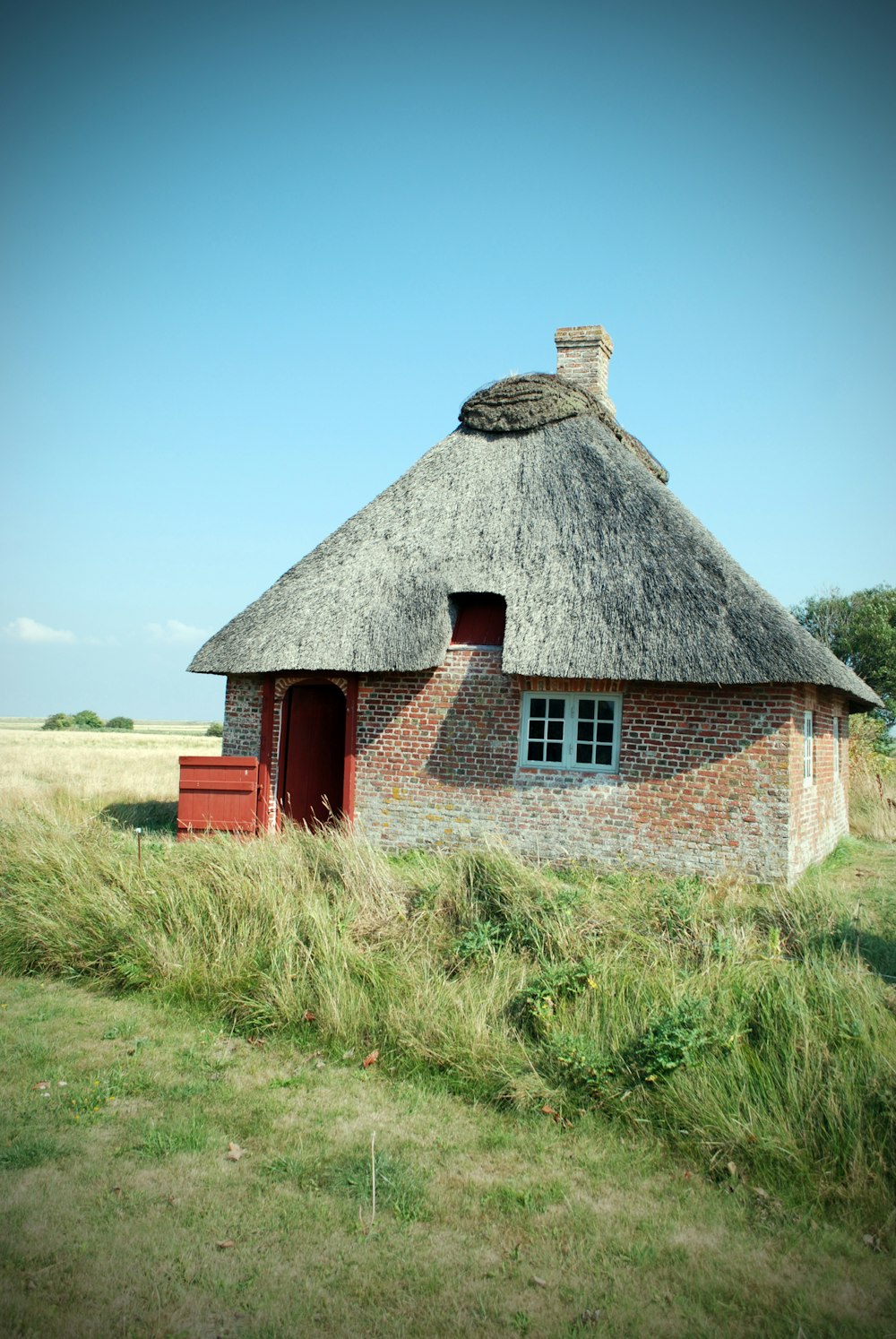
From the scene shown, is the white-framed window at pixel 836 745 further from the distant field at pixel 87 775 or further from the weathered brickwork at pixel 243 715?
the distant field at pixel 87 775

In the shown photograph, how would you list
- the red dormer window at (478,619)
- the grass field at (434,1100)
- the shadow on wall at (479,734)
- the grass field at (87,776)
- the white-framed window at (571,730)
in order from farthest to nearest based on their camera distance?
1. the grass field at (87,776)
2. the red dormer window at (478,619)
3. the shadow on wall at (479,734)
4. the white-framed window at (571,730)
5. the grass field at (434,1100)

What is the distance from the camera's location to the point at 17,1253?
3.79 meters

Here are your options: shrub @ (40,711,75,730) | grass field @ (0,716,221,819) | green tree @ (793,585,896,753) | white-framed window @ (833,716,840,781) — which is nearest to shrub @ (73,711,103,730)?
shrub @ (40,711,75,730)

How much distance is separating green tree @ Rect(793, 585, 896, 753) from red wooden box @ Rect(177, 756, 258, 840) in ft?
75.2

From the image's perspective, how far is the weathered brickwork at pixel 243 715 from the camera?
1239cm

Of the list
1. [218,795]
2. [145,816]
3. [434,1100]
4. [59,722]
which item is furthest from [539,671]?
[59,722]

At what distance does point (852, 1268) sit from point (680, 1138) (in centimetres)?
106

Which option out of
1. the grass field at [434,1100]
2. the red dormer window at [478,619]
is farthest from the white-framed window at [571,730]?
the grass field at [434,1100]

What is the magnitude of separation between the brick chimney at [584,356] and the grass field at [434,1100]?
8.99 meters

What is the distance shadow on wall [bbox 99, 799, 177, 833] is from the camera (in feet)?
42.6

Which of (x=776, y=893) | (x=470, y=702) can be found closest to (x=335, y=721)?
(x=470, y=702)

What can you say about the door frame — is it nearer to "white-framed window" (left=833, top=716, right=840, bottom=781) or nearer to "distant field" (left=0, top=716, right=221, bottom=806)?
"distant field" (left=0, top=716, right=221, bottom=806)

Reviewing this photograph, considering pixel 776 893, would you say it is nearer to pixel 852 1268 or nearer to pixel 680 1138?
pixel 680 1138

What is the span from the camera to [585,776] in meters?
10.6
